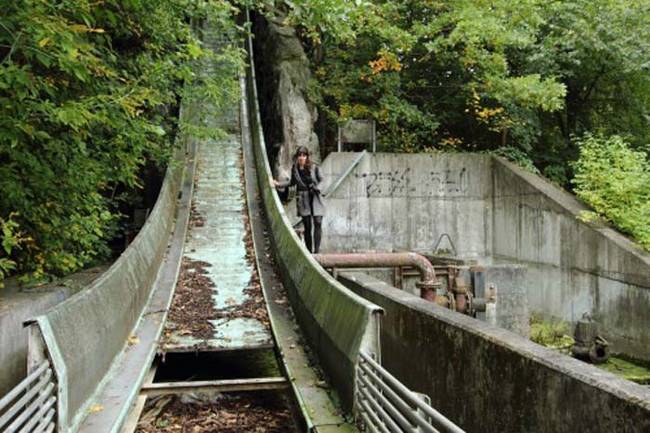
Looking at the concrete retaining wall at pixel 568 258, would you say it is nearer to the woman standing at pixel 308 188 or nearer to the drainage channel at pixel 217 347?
the woman standing at pixel 308 188

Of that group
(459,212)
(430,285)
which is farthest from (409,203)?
(430,285)

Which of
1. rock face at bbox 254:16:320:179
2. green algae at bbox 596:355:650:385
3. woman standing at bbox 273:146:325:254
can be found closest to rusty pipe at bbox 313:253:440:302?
woman standing at bbox 273:146:325:254

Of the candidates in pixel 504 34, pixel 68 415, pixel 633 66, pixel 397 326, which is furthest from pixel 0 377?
pixel 633 66

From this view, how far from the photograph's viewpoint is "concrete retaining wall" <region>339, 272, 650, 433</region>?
8.50 feet

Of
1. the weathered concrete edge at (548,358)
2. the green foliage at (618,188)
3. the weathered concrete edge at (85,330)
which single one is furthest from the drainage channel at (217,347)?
the green foliage at (618,188)

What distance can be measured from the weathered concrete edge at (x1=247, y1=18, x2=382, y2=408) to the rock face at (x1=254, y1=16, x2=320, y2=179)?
3.99m

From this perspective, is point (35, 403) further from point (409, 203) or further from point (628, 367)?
point (409, 203)

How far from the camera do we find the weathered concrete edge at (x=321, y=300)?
147 inches

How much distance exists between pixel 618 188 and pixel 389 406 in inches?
367

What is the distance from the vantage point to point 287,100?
13867 mm

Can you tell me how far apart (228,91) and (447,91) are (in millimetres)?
7341

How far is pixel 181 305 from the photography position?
22.0 feet

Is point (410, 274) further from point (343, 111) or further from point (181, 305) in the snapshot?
point (343, 111)

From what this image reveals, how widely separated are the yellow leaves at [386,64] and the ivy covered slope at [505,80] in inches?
1.1
